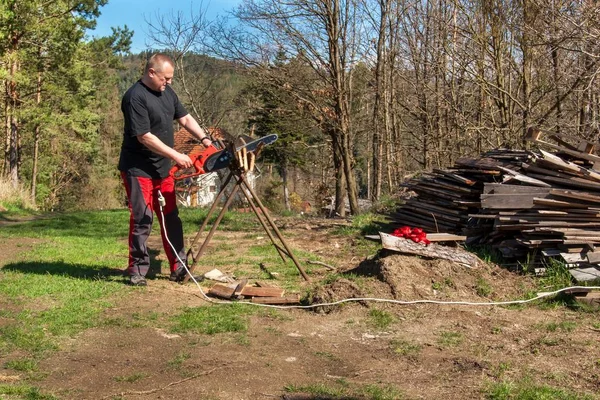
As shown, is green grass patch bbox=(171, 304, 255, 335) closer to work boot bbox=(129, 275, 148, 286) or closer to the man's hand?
work boot bbox=(129, 275, 148, 286)

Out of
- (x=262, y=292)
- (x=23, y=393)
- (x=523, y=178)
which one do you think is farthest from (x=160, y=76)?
(x=523, y=178)

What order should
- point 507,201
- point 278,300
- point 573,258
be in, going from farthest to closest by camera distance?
1. point 507,201
2. point 573,258
3. point 278,300

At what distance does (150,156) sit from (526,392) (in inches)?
163

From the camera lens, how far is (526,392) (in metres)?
3.53

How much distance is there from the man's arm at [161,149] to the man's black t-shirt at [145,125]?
0.07 meters

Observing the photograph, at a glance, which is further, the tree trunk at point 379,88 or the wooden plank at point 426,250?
the tree trunk at point 379,88

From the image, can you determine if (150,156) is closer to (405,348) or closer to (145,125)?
(145,125)

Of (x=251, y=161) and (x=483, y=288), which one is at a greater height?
(x=251, y=161)

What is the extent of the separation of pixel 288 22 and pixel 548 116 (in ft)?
20.4

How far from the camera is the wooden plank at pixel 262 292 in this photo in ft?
18.8

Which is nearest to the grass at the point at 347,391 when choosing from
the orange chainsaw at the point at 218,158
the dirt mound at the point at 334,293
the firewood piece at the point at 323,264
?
the dirt mound at the point at 334,293

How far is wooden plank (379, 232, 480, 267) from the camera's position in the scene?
6.12 meters

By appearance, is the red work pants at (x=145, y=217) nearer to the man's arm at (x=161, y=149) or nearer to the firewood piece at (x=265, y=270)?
the man's arm at (x=161, y=149)

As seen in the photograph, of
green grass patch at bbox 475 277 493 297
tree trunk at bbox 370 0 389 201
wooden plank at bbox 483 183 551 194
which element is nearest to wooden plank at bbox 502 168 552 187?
wooden plank at bbox 483 183 551 194
